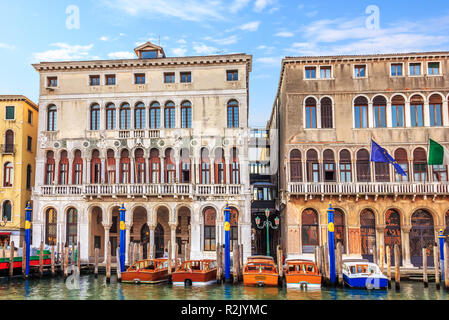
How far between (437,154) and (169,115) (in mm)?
17960

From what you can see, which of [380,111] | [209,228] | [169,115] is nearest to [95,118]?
[169,115]

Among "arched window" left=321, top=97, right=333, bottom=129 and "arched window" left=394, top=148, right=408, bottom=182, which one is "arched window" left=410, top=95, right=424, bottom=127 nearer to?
"arched window" left=394, top=148, right=408, bottom=182

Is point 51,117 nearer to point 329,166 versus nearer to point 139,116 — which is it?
point 139,116

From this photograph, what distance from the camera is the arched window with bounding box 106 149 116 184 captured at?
122 ft

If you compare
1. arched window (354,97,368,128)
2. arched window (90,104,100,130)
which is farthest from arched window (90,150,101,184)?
arched window (354,97,368,128)

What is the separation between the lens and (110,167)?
37.3m

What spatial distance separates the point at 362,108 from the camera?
34.8m

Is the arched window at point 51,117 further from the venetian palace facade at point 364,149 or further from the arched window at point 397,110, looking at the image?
the arched window at point 397,110

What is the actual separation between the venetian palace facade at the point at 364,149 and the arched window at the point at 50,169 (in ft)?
55.0

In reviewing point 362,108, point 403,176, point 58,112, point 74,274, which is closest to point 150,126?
point 58,112

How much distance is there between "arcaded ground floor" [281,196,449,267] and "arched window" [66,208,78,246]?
1496 cm
